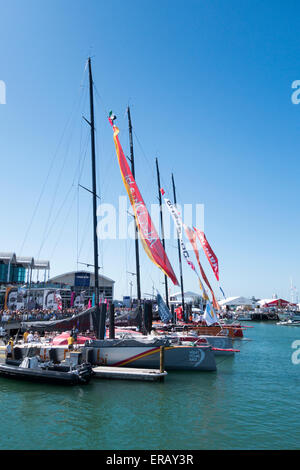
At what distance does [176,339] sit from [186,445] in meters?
12.9

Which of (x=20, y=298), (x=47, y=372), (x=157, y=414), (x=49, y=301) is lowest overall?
(x=157, y=414)

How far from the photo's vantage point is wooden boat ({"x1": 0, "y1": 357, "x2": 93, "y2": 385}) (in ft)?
59.2

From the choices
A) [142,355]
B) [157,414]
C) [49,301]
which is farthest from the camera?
[49,301]

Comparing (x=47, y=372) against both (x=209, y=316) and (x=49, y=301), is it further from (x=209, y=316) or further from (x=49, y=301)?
(x=49, y=301)

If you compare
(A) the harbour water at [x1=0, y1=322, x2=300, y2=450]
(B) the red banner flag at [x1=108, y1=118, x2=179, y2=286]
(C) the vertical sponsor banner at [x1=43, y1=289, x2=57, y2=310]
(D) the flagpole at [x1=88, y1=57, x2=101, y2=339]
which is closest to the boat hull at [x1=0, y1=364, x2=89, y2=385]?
(A) the harbour water at [x1=0, y1=322, x2=300, y2=450]

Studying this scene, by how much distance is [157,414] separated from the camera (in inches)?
537

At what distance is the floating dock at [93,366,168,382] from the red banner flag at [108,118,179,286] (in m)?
5.96

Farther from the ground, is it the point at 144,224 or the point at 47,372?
the point at 144,224

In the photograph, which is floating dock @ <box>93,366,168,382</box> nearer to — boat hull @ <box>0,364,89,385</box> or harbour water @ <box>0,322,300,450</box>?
harbour water @ <box>0,322,300,450</box>

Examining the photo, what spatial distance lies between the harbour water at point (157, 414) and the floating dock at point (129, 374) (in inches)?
16.2

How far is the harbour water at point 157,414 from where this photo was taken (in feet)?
36.5

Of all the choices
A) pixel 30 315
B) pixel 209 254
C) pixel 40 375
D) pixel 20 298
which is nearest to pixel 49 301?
pixel 20 298

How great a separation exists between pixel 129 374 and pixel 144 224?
1009 centimetres
